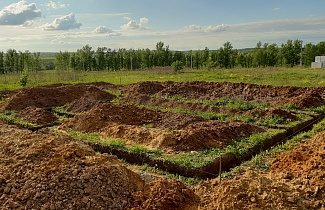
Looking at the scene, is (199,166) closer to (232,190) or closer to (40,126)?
(232,190)

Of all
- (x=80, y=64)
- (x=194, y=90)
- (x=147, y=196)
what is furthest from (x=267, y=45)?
(x=147, y=196)

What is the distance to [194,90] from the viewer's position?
2016 centimetres

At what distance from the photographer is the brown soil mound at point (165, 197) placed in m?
5.80

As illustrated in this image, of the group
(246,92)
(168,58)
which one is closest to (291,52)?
(168,58)

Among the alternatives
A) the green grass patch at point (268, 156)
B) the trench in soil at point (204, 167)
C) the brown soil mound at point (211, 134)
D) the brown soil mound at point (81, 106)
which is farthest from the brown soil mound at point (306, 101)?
the brown soil mound at point (81, 106)

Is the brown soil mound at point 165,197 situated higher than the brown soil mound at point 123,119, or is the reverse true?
the brown soil mound at point 123,119

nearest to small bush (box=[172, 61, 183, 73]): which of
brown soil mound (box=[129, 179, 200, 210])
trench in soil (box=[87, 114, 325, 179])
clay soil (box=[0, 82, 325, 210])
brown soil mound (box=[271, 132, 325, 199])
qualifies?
trench in soil (box=[87, 114, 325, 179])

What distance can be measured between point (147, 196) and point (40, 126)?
8008 mm

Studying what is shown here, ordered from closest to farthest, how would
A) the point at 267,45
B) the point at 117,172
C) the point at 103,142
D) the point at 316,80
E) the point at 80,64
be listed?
the point at 117,172 → the point at 103,142 → the point at 316,80 → the point at 80,64 → the point at 267,45

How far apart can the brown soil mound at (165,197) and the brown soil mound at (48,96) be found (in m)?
12.5

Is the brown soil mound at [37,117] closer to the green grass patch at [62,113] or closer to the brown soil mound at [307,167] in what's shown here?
the green grass patch at [62,113]

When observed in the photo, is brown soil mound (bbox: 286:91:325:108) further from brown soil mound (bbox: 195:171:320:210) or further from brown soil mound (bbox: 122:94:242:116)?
brown soil mound (bbox: 195:171:320:210)

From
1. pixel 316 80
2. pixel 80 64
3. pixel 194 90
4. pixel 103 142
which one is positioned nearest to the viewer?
pixel 103 142

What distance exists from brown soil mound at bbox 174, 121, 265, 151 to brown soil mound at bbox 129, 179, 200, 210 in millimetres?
3185
